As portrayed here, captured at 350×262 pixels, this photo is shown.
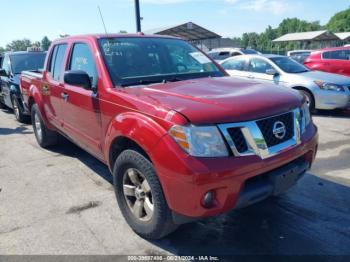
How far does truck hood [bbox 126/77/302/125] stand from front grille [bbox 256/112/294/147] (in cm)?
5

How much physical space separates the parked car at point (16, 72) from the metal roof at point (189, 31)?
15931 mm

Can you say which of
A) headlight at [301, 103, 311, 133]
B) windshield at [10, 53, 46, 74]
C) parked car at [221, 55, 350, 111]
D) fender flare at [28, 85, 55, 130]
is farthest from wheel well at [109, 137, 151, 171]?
windshield at [10, 53, 46, 74]

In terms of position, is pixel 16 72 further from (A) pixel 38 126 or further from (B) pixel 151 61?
(B) pixel 151 61

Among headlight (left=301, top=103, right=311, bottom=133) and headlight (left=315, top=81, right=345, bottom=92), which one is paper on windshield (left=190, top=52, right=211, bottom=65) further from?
headlight (left=315, top=81, right=345, bottom=92)

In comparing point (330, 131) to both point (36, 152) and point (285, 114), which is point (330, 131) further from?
point (36, 152)

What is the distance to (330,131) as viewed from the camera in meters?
7.10

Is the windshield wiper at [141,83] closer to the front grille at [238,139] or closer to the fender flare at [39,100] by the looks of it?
the front grille at [238,139]

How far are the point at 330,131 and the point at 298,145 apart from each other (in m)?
4.51

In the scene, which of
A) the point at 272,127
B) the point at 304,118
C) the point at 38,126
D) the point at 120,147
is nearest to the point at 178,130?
the point at 272,127

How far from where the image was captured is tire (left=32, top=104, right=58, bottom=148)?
6.11 m

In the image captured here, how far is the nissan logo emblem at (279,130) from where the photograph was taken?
2908 millimetres

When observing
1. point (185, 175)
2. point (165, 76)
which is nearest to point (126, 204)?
point (185, 175)

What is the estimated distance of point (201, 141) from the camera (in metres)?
2.61

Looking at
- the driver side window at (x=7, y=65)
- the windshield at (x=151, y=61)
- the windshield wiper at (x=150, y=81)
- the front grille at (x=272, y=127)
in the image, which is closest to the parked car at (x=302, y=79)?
the windshield at (x=151, y=61)
